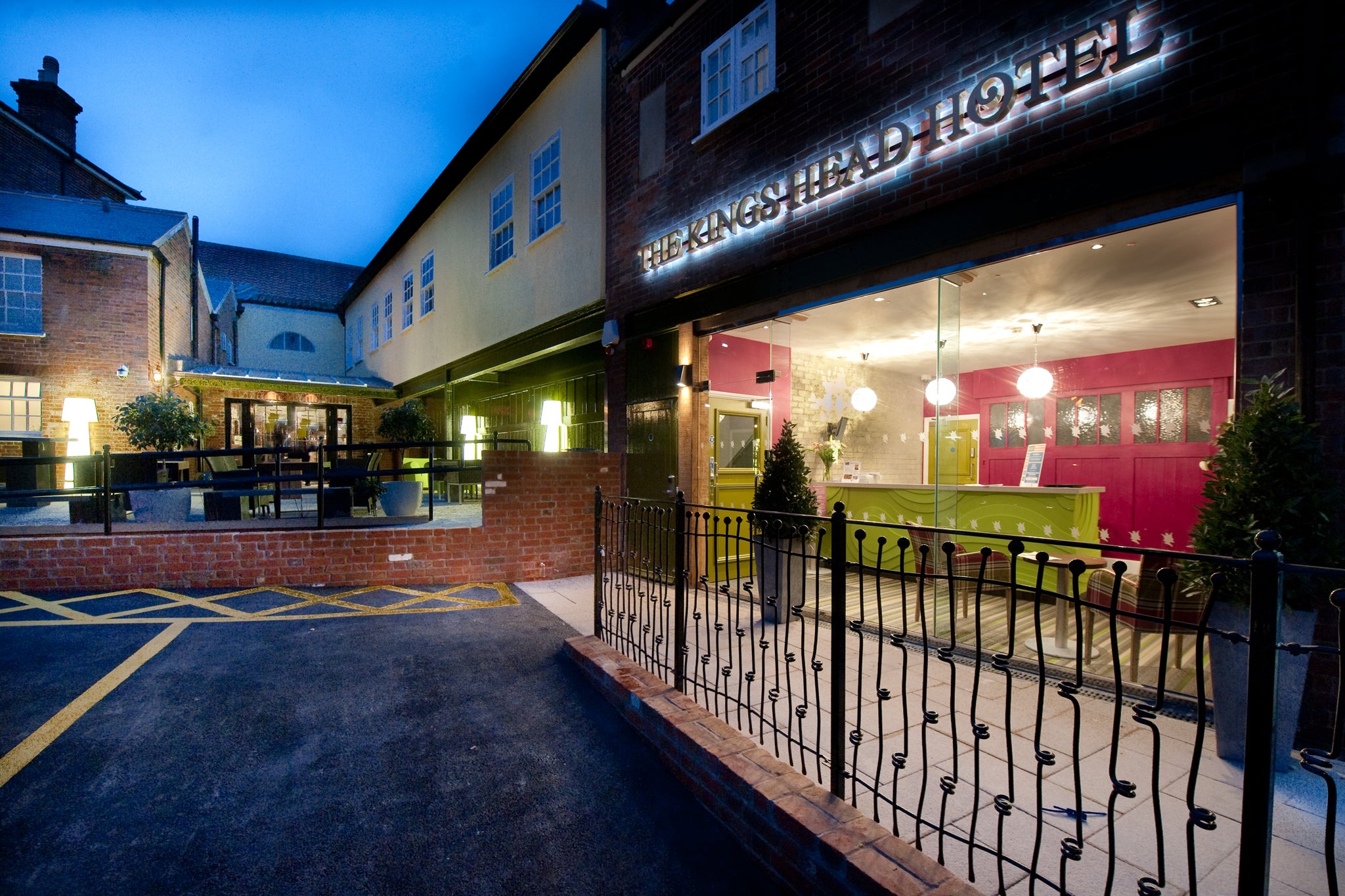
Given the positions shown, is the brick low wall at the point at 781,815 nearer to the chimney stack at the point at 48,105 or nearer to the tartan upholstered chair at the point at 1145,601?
the tartan upholstered chair at the point at 1145,601

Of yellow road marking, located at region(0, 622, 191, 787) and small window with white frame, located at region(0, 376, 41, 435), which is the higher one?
small window with white frame, located at region(0, 376, 41, 435)

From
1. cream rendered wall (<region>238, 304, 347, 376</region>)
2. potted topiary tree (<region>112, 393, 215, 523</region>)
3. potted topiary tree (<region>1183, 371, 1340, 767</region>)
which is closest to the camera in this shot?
potted topiary tree (<region>1183, 371, 1340, 767</region>)

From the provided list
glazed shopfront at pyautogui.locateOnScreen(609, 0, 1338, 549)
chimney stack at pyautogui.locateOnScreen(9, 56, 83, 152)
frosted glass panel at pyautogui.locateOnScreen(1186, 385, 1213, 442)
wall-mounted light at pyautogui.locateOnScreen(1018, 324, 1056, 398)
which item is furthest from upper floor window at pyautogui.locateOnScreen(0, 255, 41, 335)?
frosted glass panel at pyautogui.locateOnScreen(1186, 385, 1213, 442)

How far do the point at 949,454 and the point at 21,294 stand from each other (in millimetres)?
18187

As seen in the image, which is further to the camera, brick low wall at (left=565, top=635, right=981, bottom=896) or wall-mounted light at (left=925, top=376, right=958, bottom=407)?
wall-mounted light at (left=925, top=376, right=958, bottom=407)

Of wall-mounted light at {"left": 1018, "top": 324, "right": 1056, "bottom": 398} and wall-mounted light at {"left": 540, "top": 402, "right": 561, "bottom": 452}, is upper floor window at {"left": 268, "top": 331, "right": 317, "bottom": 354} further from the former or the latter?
wall-mounted light at {"left": 1018, "top": 324, "right": 1056, "bottom": 398}

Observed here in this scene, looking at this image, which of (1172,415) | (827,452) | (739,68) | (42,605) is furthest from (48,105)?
(1172,415)

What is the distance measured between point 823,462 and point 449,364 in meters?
8.65

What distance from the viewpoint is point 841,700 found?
246cm

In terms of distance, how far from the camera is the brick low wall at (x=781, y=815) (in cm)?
196

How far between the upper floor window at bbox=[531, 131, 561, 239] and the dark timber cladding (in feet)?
7.15

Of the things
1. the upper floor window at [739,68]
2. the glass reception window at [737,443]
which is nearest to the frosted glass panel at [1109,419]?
the glass reception window at [737,443]

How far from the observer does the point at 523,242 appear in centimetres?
1005

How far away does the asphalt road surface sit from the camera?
2.22 meters
